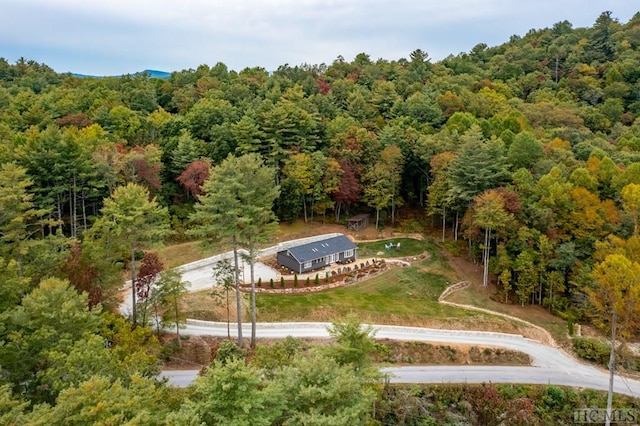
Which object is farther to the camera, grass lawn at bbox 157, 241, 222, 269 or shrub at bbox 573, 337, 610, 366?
grass lawn at bbox 157, 241, 222, 269

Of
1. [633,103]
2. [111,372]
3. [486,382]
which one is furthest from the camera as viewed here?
[633,103]

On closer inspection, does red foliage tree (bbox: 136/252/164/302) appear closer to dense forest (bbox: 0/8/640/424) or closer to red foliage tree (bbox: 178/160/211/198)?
dense forest (bbox: 0/8/640/424)

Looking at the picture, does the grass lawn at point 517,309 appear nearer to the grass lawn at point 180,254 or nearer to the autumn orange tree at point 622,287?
the autumn orange tree at point 622,287

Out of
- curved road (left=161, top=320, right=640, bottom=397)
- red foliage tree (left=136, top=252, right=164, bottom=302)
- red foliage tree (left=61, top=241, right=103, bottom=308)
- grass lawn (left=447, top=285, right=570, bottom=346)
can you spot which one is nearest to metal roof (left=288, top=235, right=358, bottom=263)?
curved road (left=161, top=320, right=640, bottom=397)

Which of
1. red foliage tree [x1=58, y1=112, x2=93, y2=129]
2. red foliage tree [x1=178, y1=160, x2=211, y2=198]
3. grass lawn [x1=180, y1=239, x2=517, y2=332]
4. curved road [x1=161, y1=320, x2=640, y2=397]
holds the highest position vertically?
red foliage tree [x1=58, y1=112, x2=93, y2=129]

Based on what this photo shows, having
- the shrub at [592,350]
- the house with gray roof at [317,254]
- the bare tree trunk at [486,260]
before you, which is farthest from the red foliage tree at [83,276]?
the shrub at [592,350]

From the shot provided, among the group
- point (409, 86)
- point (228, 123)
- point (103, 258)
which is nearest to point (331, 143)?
point (228, 123)

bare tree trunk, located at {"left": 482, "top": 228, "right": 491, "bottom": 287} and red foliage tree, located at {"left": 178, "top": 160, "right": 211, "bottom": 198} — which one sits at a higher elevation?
red foliage tree, located at {"left": 178, "top": 160, "right": 211, "bottom": 198}

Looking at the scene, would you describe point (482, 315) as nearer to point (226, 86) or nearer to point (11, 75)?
point (226, 86)
